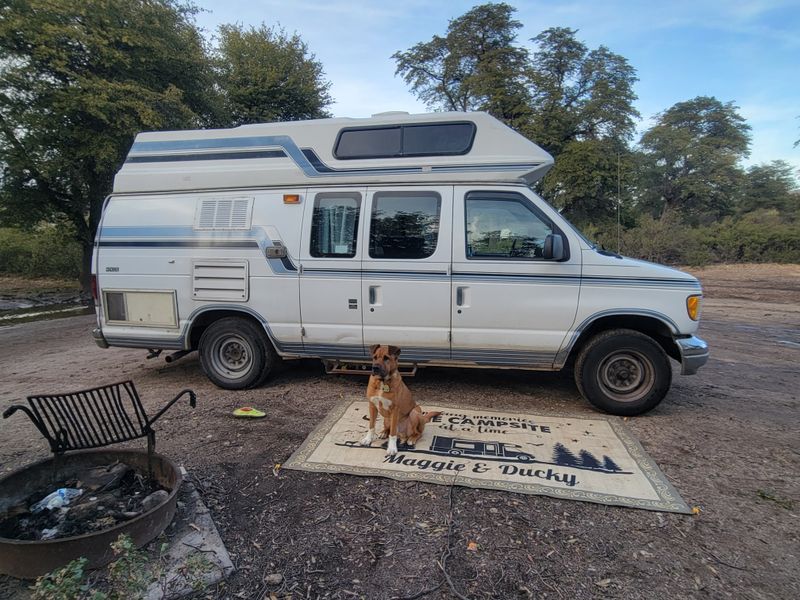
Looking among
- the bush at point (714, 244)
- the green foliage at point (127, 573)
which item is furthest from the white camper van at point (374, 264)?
the bush at point (714, 244)

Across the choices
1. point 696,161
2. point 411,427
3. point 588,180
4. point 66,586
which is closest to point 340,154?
point 411,427

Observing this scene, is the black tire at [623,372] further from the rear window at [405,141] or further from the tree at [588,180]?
the tree at [588,180]

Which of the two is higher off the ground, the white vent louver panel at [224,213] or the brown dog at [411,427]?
the white vent louver panel at [224,213]

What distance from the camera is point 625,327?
4453mm

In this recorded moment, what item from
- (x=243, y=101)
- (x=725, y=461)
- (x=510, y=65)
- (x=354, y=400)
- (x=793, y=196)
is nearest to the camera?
(x=725, y=461)

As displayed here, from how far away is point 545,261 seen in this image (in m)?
4.30

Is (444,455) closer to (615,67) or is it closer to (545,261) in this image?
(545,261)

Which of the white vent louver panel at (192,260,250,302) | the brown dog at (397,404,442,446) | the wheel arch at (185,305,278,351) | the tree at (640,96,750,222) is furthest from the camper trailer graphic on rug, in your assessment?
the tree at (640,96,750,222)

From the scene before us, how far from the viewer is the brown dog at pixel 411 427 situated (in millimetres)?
3699

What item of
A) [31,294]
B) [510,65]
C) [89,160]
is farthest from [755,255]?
[31,294]

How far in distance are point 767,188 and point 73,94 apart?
44.3 metres

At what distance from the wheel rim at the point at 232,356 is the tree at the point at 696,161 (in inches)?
1479

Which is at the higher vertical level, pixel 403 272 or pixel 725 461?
pixel 403 272

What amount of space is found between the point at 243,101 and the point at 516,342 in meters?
20.4
